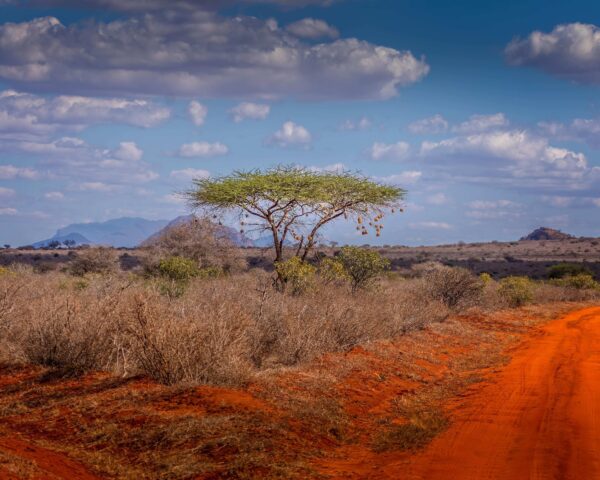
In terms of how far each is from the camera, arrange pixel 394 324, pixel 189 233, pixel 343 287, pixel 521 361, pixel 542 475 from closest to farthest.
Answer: pixel 542 475
pixel 521 361
pixel 394 324
pixel 343 287
pixel 189 233

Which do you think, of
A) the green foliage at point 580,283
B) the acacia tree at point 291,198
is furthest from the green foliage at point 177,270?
the green foliage at point 580,283

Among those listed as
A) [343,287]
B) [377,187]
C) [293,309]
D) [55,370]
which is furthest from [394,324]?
[55,370]

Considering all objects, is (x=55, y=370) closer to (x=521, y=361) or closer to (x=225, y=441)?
(x=225, y=441)

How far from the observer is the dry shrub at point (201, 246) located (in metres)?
38.7

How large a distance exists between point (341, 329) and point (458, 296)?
1236 cm

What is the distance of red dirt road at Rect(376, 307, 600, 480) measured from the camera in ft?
24.6

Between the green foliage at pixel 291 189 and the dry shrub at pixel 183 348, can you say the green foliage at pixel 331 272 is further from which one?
the dry shrub at pixel 183 348

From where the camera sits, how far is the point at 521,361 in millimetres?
15859

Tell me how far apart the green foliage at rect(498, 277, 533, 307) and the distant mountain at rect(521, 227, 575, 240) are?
317 ft

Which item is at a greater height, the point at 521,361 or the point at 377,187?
the point at 377,187

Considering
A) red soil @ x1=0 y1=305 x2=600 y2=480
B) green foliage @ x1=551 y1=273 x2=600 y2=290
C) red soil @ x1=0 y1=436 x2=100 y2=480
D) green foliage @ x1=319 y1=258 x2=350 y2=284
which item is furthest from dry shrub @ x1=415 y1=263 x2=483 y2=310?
red soil @ x1=0 y1=436 x2=100 y2=480

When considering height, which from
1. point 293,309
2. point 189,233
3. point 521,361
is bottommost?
point 521,361

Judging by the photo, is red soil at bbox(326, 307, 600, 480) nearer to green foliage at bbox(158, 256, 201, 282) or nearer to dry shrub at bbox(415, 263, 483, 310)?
dry shrub at bbox(415, 263, 483, 310)

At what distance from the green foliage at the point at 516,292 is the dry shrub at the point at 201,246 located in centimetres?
1461
